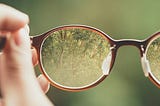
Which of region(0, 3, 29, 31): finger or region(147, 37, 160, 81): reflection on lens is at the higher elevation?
region(0, 3, 29, 31): finger

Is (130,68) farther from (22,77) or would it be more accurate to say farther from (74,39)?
(22,77)

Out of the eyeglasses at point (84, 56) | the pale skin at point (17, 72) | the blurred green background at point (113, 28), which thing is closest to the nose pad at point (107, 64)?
the eyeglasses at point (84, 56)

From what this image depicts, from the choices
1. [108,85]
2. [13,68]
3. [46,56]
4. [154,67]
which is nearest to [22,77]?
[13,68]

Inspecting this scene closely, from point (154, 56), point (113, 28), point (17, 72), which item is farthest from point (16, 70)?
point (113, 28)

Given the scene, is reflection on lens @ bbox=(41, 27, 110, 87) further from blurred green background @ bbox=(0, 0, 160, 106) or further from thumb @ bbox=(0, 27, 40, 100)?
blurred green background @ bbox=(0, 0, 160, 106)

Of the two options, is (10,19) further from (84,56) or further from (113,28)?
(113,28)

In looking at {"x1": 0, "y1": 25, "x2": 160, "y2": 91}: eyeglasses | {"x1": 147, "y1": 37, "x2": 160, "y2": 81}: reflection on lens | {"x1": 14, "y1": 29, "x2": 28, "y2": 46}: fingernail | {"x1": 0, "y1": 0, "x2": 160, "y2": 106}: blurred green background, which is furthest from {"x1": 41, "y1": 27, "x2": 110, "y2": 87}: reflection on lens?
{"x1": 0, "y1": 0, "x2": 160, "y2": 106}: blurred green background

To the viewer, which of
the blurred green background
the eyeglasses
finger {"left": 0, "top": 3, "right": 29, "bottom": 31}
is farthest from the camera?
the blurred green background
